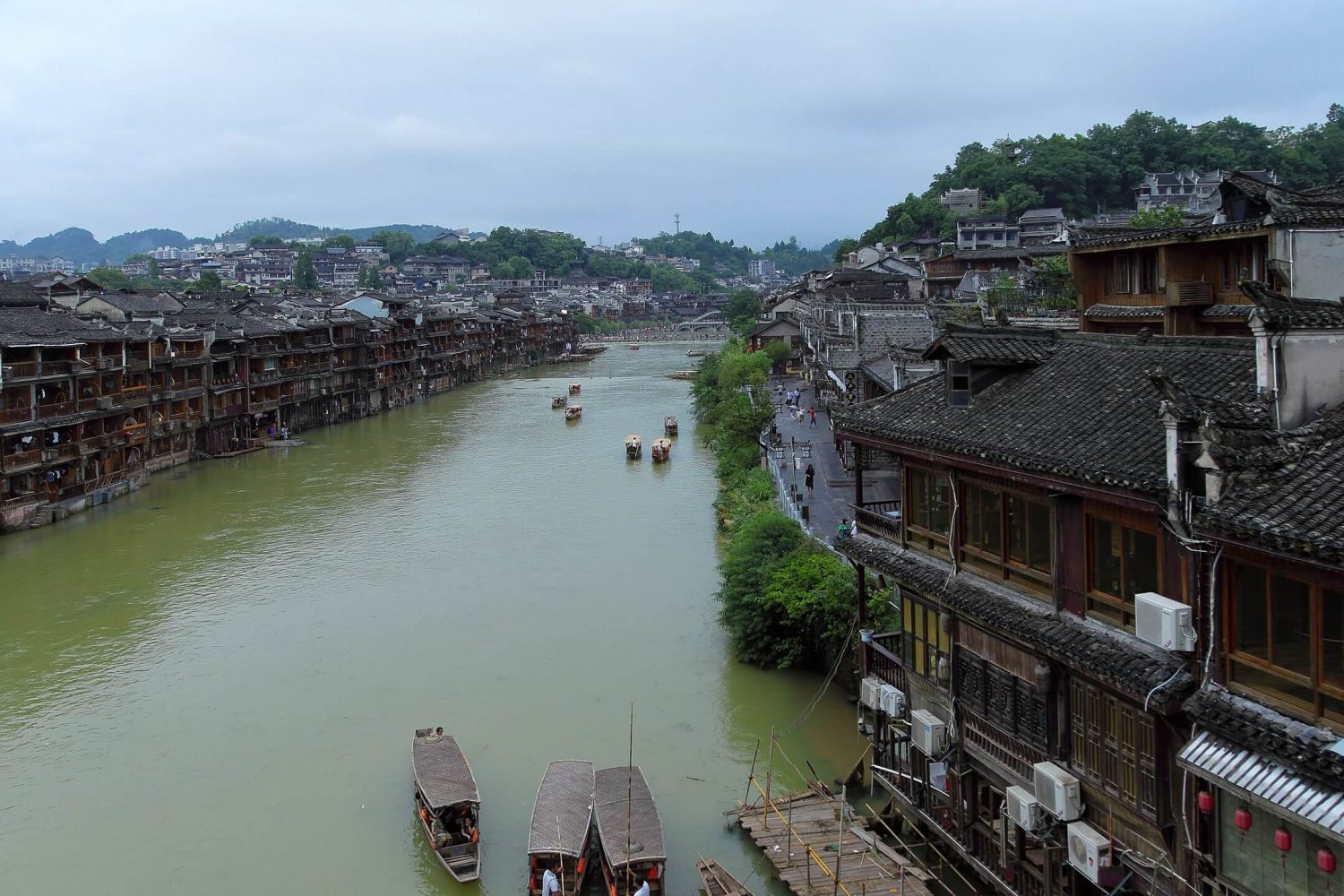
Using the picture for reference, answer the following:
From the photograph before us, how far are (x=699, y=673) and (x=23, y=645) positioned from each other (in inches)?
545

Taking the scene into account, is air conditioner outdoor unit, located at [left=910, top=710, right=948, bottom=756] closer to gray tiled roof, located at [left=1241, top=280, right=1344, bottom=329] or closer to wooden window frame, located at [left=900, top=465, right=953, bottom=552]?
wooden window frame, located at [left=900, top=465, right=953, bottom=552]

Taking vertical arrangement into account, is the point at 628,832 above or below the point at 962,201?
below

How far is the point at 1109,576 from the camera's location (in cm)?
995

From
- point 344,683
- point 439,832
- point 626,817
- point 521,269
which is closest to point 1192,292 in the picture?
point 626,817

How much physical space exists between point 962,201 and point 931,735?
276ft

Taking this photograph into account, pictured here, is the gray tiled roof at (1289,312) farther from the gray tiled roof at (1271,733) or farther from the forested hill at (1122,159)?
the forested hill at (1122,159)

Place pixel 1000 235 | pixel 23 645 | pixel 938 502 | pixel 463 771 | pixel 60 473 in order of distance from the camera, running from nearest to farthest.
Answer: pixel 938 502, pixel 463 771, pixel 23 645, pixel 60 473, pixel 1000 235

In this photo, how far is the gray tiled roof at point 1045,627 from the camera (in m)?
9.01

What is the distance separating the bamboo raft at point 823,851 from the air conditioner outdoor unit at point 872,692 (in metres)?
1.38

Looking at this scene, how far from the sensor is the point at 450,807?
14.8 meters

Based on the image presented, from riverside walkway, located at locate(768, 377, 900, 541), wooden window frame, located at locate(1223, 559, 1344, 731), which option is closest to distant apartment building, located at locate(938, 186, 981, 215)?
riverside walkway, located at locate(768, 377, 900, 541)

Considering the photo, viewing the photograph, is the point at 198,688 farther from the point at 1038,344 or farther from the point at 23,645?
the point at 1038,344

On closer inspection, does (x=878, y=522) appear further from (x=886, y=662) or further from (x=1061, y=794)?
(x=1061, y=794)

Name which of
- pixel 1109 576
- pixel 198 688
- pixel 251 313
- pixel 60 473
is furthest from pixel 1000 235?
pixel 1109 576
